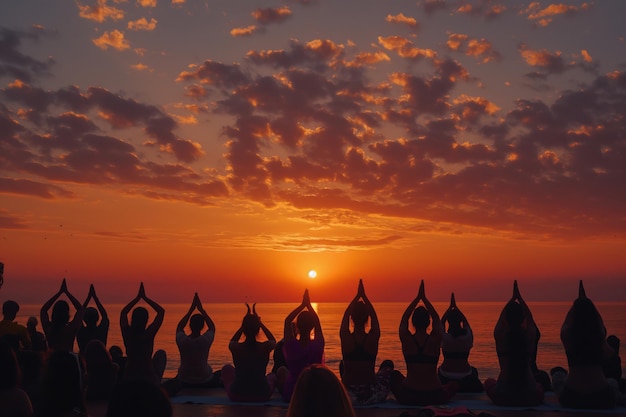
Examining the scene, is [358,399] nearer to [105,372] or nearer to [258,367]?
[258,367]

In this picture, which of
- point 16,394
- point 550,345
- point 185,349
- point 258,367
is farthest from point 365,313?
point 550,345

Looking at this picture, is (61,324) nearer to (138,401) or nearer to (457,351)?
(457,351)

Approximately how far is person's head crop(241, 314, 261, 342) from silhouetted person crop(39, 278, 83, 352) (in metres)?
2.99

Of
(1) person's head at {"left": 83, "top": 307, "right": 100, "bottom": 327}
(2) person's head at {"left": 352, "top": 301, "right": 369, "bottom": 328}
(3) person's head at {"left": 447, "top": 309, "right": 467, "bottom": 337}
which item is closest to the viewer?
(2) person's head at {"left": 352, "top": 301, "right": 369, "bottom": 328}

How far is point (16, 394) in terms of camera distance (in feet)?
24.9

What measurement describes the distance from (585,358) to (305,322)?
179 inches

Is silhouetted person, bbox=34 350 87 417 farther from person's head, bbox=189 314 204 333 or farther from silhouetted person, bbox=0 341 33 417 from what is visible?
person's head, bbox=189 314 204 333

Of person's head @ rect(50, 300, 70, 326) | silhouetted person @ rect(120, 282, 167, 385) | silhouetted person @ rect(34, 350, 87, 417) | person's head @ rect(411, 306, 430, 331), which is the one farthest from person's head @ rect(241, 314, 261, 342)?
silhouetted person @ rect(34, 350, 87, 417)

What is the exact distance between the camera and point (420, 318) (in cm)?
1155

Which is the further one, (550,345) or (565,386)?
(550,345)

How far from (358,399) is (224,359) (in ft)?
120

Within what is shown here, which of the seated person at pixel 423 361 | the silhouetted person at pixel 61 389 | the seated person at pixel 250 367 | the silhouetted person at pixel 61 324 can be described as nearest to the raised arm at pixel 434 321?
the seated person at pixel 423 361

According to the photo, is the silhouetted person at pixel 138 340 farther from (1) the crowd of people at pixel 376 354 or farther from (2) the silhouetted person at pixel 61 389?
(2) the silhouetted person at pixel 61 389

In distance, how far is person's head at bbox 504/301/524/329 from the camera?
38.0 ft
